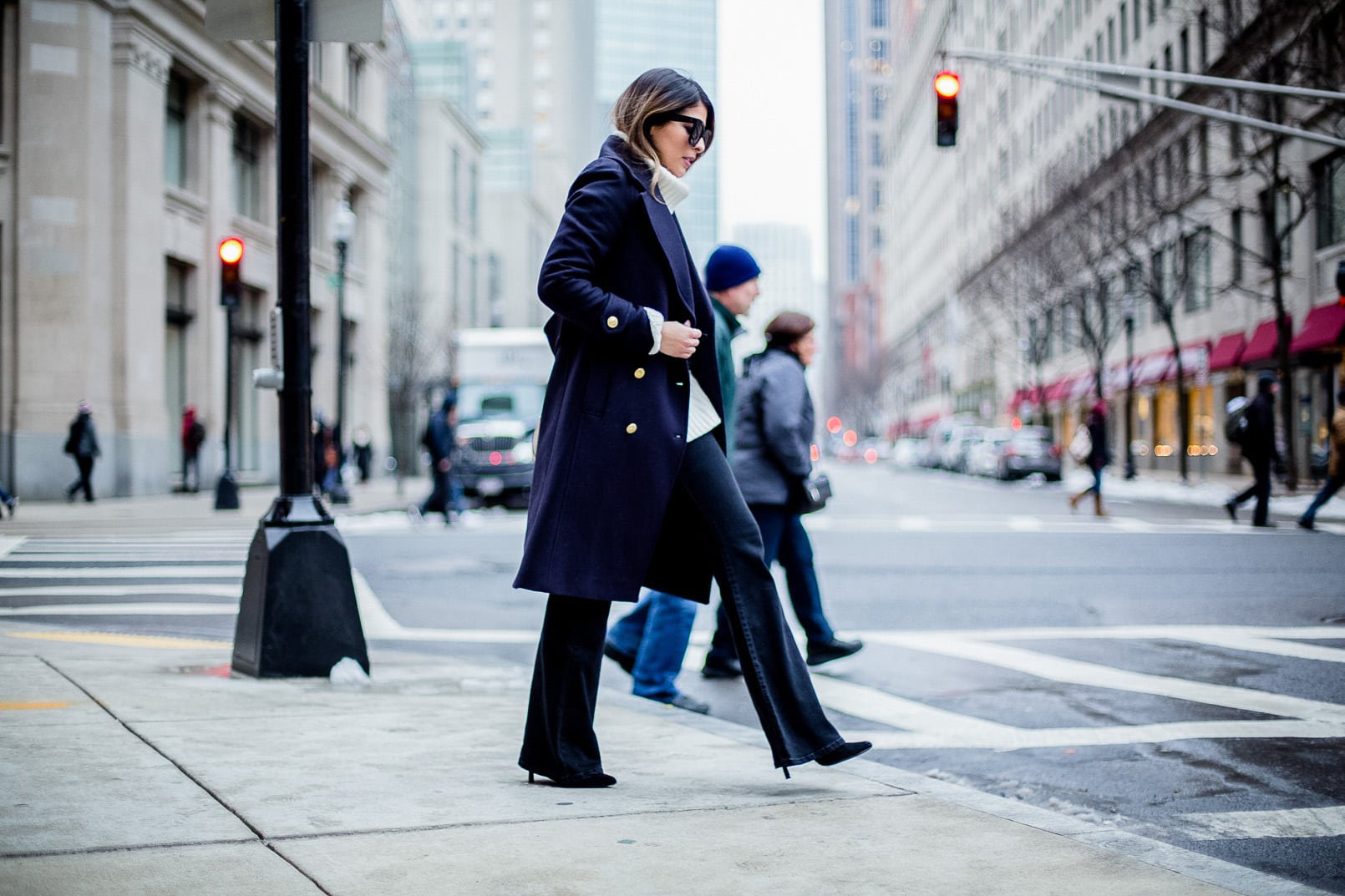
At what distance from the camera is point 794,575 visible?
7.18 m

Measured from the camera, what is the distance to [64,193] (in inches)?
1053

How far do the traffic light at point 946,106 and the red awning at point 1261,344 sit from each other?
2070cm

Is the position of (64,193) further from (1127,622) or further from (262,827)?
(262,827)

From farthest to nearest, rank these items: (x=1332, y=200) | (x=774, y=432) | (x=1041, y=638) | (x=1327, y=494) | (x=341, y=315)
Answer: (x=1332, y=200) < (x=341, y=315) < (x=1327, y=494) < (x=1041, y=638) < (x=774, y=432)

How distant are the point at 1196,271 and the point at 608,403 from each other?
45112 millimetres

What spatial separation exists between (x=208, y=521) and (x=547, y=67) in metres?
126

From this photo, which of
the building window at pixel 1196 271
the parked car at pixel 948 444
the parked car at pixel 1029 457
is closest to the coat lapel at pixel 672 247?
the parked car at pixel 1029 457

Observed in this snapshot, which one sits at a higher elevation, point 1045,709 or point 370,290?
point 370,290

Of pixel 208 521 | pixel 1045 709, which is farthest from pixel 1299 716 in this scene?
pixel 208 521

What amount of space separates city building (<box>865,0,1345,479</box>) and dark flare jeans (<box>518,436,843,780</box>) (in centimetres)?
1410

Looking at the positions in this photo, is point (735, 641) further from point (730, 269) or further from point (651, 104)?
point (730, 269)

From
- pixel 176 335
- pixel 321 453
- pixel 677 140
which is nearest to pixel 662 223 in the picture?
pixel 677 140

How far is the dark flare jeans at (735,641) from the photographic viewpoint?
387 centimetres

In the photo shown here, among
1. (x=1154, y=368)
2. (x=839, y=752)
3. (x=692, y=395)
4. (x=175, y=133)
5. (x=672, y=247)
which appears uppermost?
(x=175, y=133)
